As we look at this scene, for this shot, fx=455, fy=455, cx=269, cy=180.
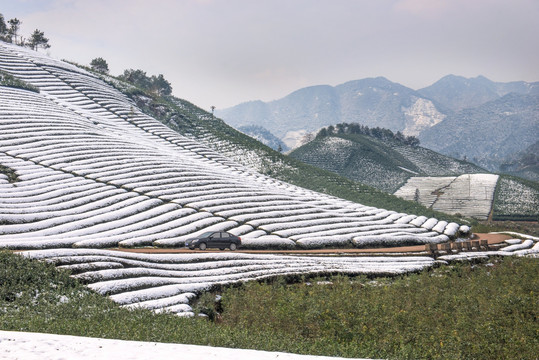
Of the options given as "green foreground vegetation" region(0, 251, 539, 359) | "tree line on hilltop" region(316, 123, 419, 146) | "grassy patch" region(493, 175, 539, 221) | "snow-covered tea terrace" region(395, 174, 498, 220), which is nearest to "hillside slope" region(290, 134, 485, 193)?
"snow-covered tea terrace" region(395, 174, 498, 220)

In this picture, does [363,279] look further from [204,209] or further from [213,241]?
[204,209]

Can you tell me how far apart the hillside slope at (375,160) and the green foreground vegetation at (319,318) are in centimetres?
9564

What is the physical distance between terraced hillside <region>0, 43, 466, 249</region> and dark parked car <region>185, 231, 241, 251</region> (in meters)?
1.15

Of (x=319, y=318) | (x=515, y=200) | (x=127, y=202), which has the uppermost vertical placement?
(x=515, y=200)

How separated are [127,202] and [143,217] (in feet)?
10.2

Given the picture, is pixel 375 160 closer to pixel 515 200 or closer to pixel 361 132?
pixel 361 132

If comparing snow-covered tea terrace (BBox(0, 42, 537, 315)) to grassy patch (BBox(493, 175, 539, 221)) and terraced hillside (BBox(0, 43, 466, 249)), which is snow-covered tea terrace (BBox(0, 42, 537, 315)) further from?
grassy patch (BBox(493, 175, 539, 221))

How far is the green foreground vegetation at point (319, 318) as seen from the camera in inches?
434

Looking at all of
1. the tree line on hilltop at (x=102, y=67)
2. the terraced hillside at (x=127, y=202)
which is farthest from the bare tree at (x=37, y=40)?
the terraced hillside at (x=127, y=202)

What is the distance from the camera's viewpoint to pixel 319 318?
44.3ft

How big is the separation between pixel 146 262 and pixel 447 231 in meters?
29.5

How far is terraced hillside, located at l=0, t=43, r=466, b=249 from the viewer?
3028 cm

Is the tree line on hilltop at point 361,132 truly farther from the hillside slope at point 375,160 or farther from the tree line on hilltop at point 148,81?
the tree line on hilltop at point 148,81

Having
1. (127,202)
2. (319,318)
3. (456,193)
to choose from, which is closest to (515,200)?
(456,193)
